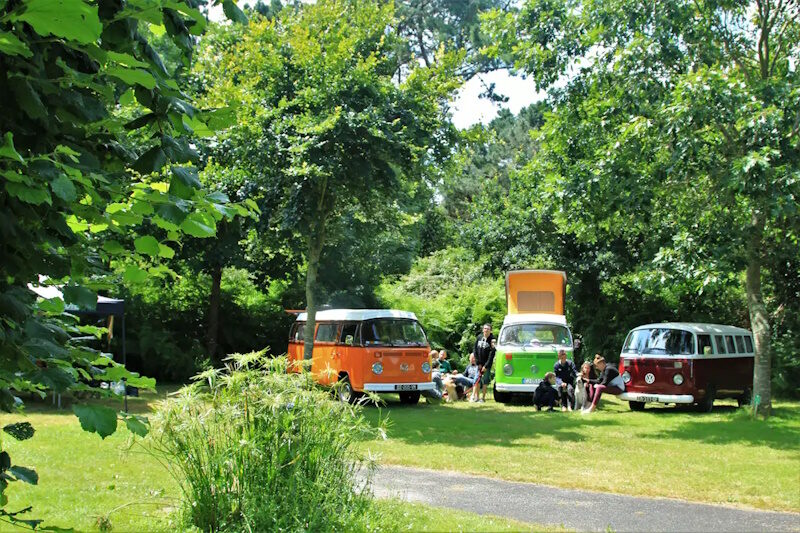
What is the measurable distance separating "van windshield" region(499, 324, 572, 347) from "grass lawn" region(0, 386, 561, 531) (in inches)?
442

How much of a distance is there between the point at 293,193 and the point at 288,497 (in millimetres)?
12217

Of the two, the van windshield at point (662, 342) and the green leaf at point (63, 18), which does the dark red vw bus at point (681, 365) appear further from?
the green leaf at point (63, 18)

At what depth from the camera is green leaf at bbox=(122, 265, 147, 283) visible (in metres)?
2.92

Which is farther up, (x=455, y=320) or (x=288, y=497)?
(x=455, y=320)

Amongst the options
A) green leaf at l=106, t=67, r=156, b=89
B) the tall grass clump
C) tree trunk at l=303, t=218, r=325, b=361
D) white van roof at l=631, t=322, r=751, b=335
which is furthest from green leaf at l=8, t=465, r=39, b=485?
white van roof at l=631, t=322, r=751, b=335

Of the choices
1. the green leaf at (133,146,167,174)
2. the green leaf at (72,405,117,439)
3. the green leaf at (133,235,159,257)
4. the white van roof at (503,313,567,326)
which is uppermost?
the white van roof at (503,313,567,326)

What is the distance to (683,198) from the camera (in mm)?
16875

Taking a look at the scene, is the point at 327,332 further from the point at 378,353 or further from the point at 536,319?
the point at 536,319

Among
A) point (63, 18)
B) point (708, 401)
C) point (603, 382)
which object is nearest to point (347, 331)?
point (603, 382)

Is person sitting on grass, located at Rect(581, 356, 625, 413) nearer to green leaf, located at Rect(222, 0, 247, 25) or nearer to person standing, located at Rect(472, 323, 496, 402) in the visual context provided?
person standing, located at Rect(472, 323, 496, 402)

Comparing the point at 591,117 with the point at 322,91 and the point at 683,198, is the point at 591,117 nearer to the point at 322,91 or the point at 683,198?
the point at 683,198

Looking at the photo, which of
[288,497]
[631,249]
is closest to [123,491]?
[288,497]

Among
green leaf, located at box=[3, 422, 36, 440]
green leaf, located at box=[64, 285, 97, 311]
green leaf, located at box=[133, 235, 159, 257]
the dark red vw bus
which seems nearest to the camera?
green leaf, located at box=[64, 285, 97, 311]

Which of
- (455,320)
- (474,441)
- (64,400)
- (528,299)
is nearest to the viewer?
(474,441)
